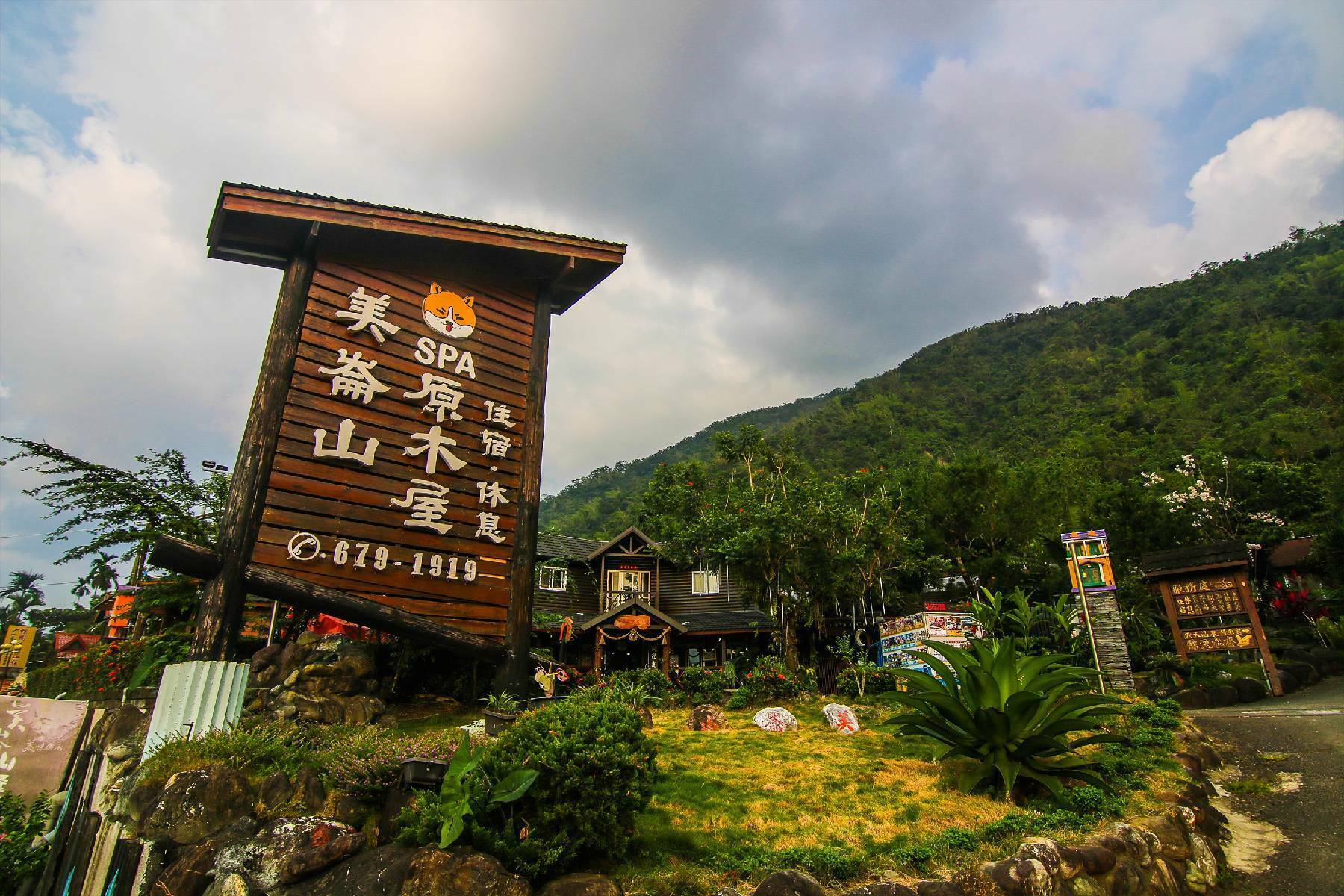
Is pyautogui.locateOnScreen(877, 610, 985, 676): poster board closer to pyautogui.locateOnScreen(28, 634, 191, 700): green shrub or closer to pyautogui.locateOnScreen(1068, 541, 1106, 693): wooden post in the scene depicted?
pyautogui.locateOnScreen(1068, 541, 1106, 693): wooden post

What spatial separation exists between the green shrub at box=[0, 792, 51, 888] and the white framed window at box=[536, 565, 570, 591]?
58.9ft

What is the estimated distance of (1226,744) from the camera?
10.9 metres

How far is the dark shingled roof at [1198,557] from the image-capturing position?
49.0 feet

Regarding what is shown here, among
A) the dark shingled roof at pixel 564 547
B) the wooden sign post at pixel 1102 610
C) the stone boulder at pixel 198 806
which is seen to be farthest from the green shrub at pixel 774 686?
the stone boulder at pixel 198 806

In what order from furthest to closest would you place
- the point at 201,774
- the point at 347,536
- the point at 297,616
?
the point at 297,616 < the point at 347,536 < the point at 201,774

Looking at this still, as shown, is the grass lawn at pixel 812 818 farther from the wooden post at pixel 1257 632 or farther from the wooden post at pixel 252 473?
the wooden post at pixel 1257 632

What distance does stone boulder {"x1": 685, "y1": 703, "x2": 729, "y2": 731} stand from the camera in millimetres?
12359

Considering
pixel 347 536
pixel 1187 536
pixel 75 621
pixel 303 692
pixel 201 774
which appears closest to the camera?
pixel 201 774

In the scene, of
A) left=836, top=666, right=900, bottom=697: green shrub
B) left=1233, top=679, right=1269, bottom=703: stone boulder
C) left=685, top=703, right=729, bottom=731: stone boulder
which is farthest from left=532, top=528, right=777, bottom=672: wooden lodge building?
left=1233, top=679, right=1269, bottom=703: stone boulder

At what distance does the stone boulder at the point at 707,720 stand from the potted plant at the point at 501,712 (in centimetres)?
447

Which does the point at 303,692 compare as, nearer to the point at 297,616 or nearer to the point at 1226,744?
the point at 297,616

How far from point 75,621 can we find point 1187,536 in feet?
173

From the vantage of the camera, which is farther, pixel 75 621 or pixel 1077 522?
pixel 75 621

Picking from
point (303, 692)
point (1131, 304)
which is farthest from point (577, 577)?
point (1131, 304)
